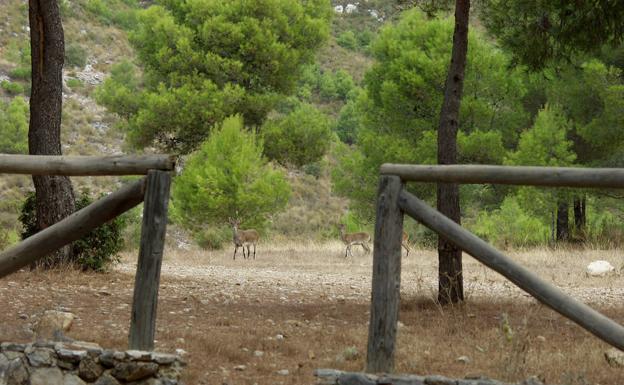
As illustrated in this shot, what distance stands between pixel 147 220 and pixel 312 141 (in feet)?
84.3

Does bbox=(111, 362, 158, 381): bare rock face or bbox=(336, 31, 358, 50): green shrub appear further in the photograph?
bbox=(336, 31, 358, 50): green shrub

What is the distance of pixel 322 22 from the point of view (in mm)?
30266

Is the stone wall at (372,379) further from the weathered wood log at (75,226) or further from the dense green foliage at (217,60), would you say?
the dense green foliage at (217,60)

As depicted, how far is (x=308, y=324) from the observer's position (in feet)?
26.2

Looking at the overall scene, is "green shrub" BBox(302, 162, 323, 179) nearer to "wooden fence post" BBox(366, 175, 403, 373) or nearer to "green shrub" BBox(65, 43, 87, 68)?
"green shrub" BBox(65, 43, 87, 68)

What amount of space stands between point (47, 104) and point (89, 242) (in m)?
1.90

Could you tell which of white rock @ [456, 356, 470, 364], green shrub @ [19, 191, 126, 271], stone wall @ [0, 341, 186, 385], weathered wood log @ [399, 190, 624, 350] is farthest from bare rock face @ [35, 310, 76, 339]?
green shrub @ [19, 191, 126, 271]

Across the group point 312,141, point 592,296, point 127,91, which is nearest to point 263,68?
point 312,141

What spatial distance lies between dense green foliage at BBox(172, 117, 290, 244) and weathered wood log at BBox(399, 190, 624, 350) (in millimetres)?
18326

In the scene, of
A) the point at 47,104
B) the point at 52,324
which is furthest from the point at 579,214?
the point at 52,324

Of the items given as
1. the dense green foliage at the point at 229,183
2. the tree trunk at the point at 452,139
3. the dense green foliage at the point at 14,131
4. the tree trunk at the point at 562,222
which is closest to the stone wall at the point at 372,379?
the tree trunk at the point at 452,139

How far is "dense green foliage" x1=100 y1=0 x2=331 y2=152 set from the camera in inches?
1141

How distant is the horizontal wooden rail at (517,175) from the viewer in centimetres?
424

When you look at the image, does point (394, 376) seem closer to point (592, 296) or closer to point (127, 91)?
point (592, 296)
